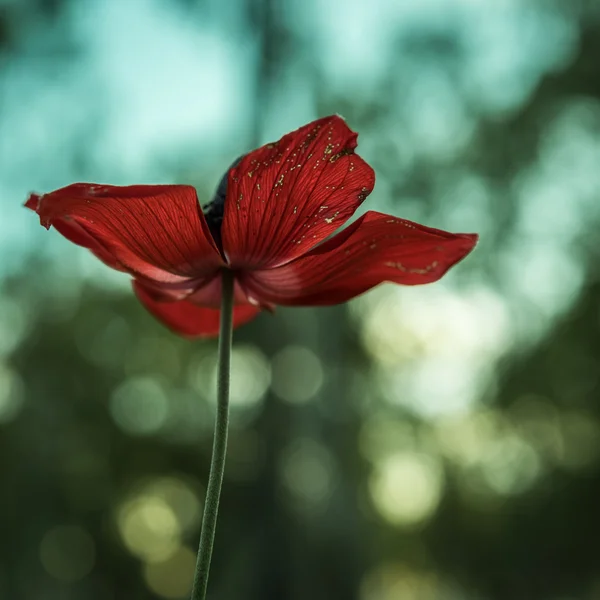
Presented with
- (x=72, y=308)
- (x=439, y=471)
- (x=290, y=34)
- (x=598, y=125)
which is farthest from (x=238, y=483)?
(x=598, y=125)

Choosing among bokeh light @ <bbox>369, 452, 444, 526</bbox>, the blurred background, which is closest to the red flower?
the blurred background

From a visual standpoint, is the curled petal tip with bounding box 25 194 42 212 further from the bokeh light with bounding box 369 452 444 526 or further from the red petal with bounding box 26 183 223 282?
the bokeh light with bounding box 369 452 444 526

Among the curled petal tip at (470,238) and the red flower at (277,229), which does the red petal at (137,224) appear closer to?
the red flower at (277,229)

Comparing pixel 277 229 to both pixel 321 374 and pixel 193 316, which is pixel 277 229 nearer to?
pixel 193 316

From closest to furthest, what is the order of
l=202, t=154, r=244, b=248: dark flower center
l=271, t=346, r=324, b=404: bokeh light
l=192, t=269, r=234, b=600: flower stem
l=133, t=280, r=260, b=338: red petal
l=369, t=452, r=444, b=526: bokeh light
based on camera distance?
l=192, t=269, r=234, b=600: flower stem → l=202, t=154, r=244, b=248: dark flower center → l=133, t=280, r=260, b=338: red petal → l=271, t=346, r=324, b=404: bokeh light → l=369, t=452, r=444, b=526: bokeh light

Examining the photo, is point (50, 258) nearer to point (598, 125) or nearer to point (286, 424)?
point (286, 424)

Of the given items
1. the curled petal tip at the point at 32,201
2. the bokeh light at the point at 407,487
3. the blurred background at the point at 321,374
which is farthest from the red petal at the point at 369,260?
the bokeh light at the point at 407,487

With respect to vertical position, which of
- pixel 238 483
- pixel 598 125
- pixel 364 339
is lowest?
pixel 238 483

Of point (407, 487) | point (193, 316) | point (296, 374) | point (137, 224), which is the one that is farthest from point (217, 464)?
point (407, 487)

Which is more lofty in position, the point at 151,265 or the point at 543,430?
the point at 543,430
